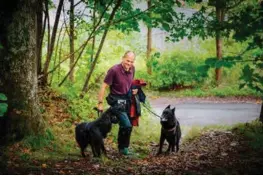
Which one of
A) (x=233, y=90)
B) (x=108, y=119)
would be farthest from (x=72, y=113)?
(x=233, y=90)

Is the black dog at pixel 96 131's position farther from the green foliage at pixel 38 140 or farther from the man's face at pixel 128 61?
the man's face at pixel 128 61

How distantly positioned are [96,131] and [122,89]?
111 centimetres

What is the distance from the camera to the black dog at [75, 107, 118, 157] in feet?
22.1

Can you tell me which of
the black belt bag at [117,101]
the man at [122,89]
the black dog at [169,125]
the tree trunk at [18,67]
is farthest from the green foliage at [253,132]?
the tree trunk at [18,67]

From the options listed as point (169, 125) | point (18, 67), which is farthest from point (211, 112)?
point (18, 67)

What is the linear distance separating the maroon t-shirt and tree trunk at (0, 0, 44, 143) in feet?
4.56

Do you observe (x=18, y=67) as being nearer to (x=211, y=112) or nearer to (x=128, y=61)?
(x=128, y=61)

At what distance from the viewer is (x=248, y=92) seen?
20312mm

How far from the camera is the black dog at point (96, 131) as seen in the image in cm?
673

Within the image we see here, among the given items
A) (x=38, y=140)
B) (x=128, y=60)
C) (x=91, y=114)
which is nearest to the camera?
(x=38, y=140)

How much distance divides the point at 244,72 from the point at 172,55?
1889cm

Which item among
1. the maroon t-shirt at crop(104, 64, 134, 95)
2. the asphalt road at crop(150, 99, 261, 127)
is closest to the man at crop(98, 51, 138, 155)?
the maroon t-shirt at crop(104, 64, 134, 95)

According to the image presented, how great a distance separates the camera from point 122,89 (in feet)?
24.4

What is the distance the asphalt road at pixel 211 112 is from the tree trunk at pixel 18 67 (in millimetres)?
6964
